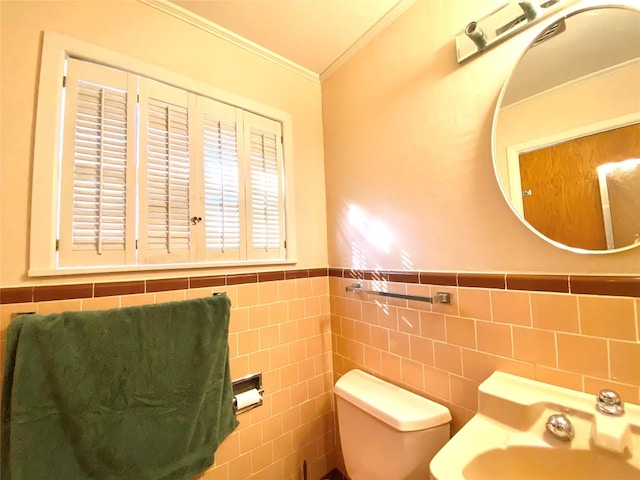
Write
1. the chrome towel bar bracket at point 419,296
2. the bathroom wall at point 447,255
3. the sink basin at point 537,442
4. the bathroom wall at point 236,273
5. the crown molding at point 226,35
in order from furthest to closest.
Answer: the crown molding at point 226,35, the chrome towel bar bracket at point 419,296, the bathroom wall at point 236,273, the bathroom wall at point 447,255, the sink basin at point 537,442

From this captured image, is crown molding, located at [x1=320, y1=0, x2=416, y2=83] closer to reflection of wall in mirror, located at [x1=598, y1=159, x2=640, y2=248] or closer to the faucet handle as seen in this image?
reflection of wall in mirror, located at [x1=598, y1=159, x2=640, y2=248]

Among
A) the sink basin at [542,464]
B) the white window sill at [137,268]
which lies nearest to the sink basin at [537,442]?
the sink basin at [542,464]

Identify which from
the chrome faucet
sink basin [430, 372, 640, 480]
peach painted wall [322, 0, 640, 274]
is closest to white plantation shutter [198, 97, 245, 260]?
peach painted wall [322, 0, 640, 274]

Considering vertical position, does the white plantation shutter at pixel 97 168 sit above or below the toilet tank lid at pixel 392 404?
above

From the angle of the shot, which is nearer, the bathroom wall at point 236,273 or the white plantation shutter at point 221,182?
the bathroom wall at point 236,273

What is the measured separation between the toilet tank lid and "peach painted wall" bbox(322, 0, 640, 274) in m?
0.52

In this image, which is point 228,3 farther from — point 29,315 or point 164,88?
point 29,315

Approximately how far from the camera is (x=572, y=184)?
735 millimetres

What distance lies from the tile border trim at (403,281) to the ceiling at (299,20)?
3.89 feet

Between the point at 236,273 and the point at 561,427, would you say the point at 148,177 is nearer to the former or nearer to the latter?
the point at 236,273

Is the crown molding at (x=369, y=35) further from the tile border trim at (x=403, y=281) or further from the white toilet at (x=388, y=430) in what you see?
the white toilet at (x=388, y=430)

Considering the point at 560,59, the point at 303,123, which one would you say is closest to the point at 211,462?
the point at 303,123

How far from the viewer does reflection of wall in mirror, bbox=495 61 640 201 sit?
663 mm

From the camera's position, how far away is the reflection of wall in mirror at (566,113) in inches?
26.1
